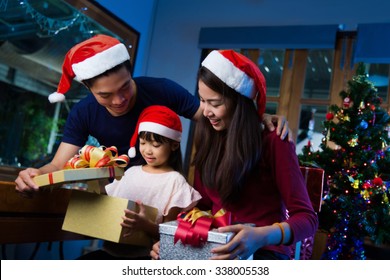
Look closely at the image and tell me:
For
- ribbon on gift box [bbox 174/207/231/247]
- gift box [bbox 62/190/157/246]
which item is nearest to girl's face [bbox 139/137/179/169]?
gift box [bbox 62/190/157/246]

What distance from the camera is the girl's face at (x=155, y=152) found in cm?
139

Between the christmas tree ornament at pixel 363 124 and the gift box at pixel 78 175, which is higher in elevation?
the christmas tree ornament at pixel 363 124

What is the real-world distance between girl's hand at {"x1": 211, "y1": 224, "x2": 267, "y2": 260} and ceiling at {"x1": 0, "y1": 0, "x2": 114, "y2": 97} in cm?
213

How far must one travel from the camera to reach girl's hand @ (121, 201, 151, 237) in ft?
3.41

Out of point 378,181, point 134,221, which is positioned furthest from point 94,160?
point 378,181

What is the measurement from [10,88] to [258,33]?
88.7 inches

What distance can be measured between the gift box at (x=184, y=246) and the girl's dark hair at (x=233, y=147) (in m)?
0.26

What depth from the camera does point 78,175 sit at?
3.28 feet

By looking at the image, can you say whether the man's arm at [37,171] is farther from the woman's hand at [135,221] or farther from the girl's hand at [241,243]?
the girl's hand at [241,243]

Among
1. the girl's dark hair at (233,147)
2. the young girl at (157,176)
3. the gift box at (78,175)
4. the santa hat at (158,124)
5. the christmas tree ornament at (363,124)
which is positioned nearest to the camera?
the gift box at (78,175)

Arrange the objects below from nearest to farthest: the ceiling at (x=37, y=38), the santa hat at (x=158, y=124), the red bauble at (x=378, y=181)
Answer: the santa hat at (x=158, y=124) < the ceiling at (x=37, y=38) < the red bauble at (x=378, y=181)

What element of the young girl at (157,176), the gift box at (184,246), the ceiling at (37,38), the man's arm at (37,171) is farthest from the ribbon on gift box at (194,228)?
the ceiling at (37,38)

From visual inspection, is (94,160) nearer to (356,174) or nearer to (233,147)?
(233,147)

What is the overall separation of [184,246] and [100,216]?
0.29 meters
